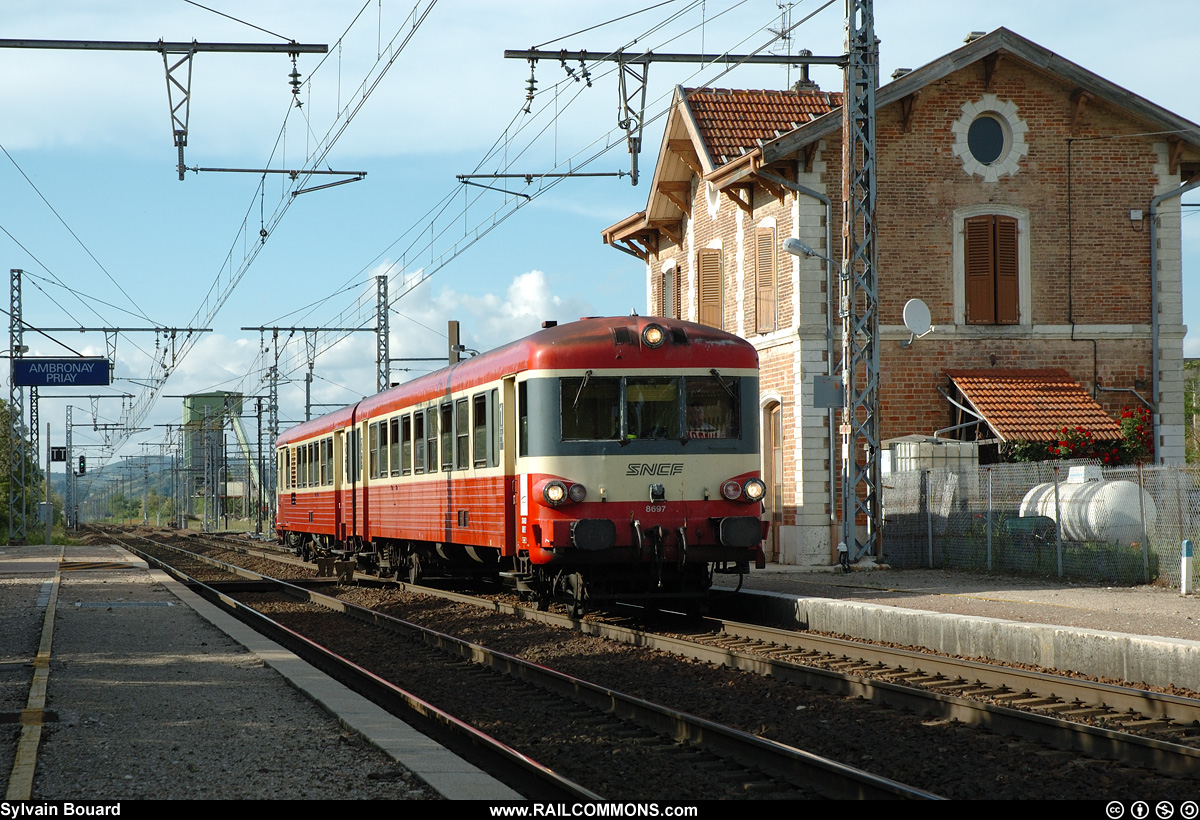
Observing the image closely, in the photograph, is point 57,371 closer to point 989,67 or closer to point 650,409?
point 989,67

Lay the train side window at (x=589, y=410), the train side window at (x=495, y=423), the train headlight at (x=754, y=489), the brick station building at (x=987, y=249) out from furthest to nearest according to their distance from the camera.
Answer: the brick station building at (x=987, y=249), the train side window at (x=495, y=423), the train headlight at (x=754, y=489), the train side window at (x=589, y=410)

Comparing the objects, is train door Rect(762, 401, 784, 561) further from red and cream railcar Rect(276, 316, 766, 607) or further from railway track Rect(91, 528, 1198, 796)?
railway track Rect(91, 528, 1198, 796)

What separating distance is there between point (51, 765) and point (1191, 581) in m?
12.2

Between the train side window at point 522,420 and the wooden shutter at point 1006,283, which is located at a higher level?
the wooden shutter at point 1006,283

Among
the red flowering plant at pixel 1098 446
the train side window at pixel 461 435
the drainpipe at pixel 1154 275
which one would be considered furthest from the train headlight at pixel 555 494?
the drainpipe at pixel 1154 275

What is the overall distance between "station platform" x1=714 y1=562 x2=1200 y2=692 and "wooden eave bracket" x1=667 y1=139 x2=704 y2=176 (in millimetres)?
10485

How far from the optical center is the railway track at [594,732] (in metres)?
6.43

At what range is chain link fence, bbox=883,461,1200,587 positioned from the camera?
15.7 m

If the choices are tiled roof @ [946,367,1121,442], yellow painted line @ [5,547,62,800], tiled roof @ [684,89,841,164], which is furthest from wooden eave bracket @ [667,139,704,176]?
yellow painted line @ [5,547,62,800]

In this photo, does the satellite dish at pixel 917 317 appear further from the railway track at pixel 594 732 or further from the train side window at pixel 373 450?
the railway track at pixel 594 732

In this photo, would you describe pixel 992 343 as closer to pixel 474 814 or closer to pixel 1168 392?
pixel 1168 392

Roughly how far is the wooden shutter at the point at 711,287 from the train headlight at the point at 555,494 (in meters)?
13.2

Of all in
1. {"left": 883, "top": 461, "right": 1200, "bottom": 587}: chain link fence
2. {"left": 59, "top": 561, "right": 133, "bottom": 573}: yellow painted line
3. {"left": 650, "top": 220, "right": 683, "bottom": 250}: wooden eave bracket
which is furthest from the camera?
{"left": 650, "top": 220, "right": 683, "bottom": 250}: wooden eave bracket

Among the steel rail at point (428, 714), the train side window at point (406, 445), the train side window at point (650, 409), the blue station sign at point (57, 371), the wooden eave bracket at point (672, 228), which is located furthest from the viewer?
the blue station sign at point (57, 371)
